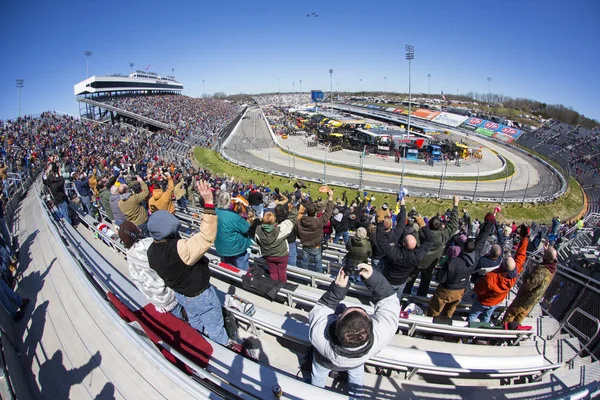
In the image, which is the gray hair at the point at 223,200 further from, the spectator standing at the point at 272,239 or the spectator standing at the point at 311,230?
the spectator standing at the point at 311,230

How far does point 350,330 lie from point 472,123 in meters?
83.5

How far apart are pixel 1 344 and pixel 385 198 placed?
24253mm

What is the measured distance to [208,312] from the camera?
329 centimetres

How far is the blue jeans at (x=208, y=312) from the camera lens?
3.20m

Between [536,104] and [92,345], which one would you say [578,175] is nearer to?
[92,345]

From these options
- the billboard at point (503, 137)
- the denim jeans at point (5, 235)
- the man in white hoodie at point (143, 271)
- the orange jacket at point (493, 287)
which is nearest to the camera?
the man in white hoodie at point (143, 271)

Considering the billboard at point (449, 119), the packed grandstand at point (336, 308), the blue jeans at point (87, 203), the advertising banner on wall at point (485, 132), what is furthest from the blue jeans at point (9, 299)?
the billboard at point (449, 119)

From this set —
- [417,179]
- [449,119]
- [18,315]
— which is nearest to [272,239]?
[18,315]

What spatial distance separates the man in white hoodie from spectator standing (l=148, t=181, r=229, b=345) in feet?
1.41

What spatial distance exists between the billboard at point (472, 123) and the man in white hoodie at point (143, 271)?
80.4 metres

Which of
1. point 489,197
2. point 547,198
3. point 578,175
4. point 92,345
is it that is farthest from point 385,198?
point 578,175

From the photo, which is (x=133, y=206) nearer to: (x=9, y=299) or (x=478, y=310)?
(x=9, y=299)

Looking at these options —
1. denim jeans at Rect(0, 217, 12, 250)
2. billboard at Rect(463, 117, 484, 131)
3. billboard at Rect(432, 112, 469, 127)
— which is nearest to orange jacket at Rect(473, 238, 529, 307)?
denim jeans at Rect(0, 217, 12, 250)

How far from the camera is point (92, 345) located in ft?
11.9
